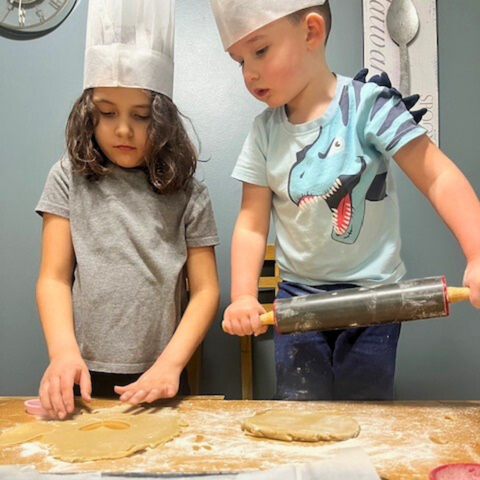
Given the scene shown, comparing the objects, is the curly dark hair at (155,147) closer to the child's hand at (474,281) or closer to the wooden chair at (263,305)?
the wooden chair at (263,305)

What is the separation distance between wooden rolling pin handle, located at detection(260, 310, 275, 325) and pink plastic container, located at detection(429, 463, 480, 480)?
315 millimetres

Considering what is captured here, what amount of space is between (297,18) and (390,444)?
2.30 ft

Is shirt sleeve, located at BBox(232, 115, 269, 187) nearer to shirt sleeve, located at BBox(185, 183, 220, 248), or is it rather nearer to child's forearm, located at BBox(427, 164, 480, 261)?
shirt sleeve, located at BBox(185, 183, 220, 248)

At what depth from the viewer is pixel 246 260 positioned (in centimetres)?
102

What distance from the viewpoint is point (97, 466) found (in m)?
0.64

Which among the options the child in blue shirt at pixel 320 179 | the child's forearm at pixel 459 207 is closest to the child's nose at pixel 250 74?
the child in blue shirt at pixel 320 179

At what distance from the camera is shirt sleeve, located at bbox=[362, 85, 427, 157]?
3.01 ft

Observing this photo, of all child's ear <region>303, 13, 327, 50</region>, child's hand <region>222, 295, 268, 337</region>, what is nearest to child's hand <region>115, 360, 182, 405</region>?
child's hand <region>222, 295, 268, 337</region>

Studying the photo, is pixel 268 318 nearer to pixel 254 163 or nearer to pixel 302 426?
pixel 302 426

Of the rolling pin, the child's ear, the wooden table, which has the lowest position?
the wooden table

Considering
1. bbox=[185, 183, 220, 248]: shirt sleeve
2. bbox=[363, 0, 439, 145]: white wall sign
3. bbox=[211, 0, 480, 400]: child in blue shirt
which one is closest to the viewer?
bbox=[211, 0, 480, 400]: child in blue shirt

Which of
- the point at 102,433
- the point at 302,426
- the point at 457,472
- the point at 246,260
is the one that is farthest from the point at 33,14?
the point at 457,472

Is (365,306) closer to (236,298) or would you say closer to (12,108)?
(236,298)

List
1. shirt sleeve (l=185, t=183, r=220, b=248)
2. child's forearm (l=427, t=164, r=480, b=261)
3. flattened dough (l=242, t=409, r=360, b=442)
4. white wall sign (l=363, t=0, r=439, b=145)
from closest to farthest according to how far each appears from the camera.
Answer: flattened dough (l=242, t=409, r=360, b=442)
child's forearm (l=427, t=164, r=480, b=261)
shirt sleeve (l=185, t=183, r=220, b=248)
white wall sign (l=363, t=0, r=439, b=145)
